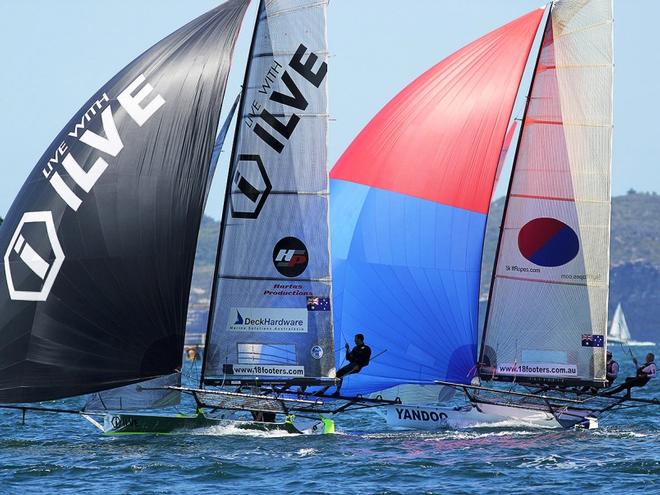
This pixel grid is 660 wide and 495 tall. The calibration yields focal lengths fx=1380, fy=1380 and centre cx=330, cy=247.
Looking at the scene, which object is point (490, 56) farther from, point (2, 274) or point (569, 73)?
point (2, 274)

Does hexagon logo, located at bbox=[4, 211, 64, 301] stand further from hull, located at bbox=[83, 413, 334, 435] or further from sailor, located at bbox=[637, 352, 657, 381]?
sailor, located at bbox=[637, 352, 657, 381]

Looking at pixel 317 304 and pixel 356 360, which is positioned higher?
Result: pixel 317 304

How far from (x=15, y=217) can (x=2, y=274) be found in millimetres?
805

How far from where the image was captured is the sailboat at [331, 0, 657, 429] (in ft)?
74.2

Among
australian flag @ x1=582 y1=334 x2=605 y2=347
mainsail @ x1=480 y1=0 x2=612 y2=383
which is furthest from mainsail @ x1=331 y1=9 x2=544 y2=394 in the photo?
australian flag @ x1=582 y1=334 x2=605 y2=347

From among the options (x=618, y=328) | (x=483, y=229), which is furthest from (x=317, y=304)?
(x=618, y=328)

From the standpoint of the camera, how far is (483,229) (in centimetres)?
2289

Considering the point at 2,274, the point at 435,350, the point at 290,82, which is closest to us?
the point at 2,274

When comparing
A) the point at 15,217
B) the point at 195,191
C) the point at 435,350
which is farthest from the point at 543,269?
the point at 15,217

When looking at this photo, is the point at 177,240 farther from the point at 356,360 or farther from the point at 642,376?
the point at 642,376

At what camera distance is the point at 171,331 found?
19234 mm

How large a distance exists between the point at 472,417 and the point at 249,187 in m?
5.74

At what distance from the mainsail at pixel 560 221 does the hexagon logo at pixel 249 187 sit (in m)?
4.99

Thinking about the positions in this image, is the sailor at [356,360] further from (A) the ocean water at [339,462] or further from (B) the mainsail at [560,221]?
(B) the mainsail at [560,221]
